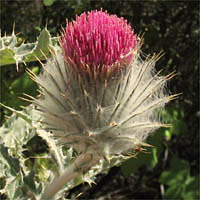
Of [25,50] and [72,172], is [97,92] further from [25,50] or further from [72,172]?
[25,50]

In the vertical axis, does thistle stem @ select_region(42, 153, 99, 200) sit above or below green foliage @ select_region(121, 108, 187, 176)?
above

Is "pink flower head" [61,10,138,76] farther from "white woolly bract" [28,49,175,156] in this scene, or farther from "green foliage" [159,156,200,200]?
"green foliage" [159,156,200,200]

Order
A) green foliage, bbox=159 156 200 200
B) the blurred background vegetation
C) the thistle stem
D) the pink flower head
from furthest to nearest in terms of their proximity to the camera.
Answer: green foliage, bbox=159 156 200 200, the blurred background vegetation, the thistle stem, the pink flower head

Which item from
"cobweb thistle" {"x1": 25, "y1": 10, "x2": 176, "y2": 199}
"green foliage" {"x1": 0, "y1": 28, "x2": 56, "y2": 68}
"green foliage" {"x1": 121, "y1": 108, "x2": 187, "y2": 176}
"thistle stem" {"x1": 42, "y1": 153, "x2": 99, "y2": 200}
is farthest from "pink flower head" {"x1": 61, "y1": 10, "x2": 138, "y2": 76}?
"green foliage" {"x1": 121, "y1": 108, "x2": 187, "y2": 176}

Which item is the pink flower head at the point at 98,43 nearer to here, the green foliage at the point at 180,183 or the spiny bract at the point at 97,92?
the spiny bract at the point at 97,92

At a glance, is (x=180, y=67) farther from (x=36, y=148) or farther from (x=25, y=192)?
(x=25, y=192)
